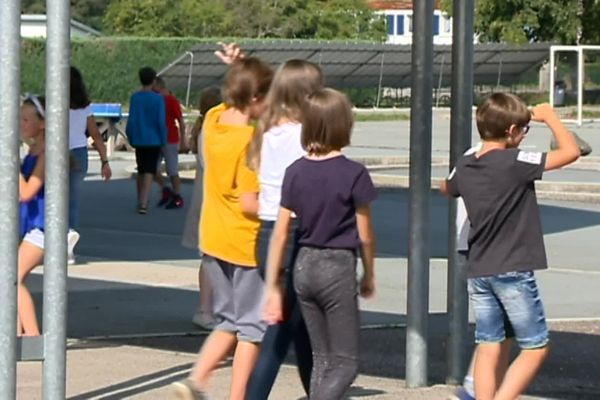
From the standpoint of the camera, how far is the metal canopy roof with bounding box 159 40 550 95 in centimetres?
4572

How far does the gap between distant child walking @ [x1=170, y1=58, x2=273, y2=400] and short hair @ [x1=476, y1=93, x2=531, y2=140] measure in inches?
39.9

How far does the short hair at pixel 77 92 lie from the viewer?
11169 millimetres

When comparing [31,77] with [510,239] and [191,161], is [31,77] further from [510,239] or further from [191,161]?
[510,239]

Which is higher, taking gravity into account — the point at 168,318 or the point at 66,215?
the point at 66,215

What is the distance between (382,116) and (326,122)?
135 ft

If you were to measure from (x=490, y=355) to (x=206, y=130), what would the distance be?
1.70 metres

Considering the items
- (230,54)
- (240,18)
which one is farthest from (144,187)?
(240,18)

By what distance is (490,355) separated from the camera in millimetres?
6992

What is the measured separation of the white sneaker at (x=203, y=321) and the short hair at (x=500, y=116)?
11.5ft

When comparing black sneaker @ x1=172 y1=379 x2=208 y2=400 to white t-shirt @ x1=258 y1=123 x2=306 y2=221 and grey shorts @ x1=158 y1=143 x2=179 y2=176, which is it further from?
grey shorts @ x1=158 y1=143 x2=179 y2=176

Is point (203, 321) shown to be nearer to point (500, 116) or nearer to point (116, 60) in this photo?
point (500, 116)

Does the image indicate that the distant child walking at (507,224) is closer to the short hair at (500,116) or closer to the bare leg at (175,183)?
the short hair at (500,116)

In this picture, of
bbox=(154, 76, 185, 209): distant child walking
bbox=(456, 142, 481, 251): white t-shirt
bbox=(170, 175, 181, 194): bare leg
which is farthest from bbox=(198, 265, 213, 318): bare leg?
bbox=(170, 175, 181, 194): bare leg

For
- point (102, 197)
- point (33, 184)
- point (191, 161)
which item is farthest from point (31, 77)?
point (33, 184)
